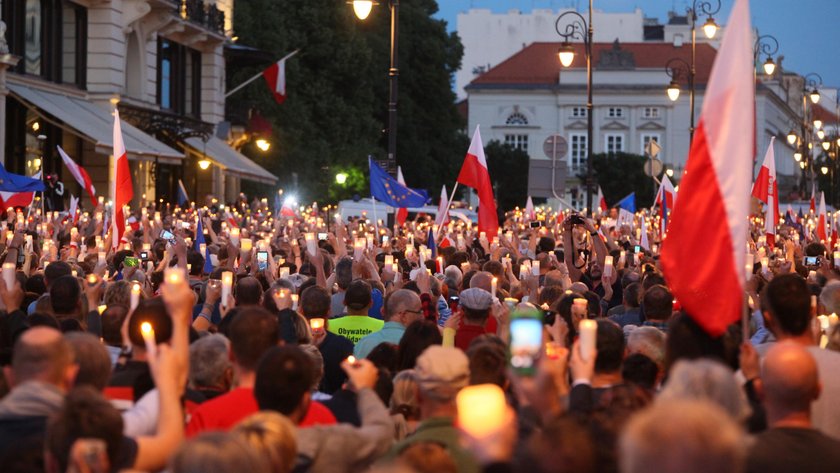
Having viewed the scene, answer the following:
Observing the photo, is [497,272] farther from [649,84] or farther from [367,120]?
[649,84]

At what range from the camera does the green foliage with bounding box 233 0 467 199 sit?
2029 inches

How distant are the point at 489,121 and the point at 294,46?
66253 mm

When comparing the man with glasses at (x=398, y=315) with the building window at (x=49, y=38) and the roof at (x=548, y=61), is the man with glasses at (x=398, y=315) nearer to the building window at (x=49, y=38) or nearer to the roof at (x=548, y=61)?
the building window at (x=49, y=38)

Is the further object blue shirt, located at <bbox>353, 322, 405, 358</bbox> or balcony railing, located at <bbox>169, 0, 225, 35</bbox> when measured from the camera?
balcony railing, located at <bbox>169, 0, 225, 35</bbox>

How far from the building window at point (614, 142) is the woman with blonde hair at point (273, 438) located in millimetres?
114390

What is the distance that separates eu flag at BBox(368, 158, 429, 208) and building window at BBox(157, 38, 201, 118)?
69.2 feet

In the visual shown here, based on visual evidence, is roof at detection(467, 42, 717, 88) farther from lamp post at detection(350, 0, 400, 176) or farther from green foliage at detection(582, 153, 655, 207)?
lamp post at detection(350, 0, 400, 176)

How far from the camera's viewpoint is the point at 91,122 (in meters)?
33.2

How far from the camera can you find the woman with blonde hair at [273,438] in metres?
4.94

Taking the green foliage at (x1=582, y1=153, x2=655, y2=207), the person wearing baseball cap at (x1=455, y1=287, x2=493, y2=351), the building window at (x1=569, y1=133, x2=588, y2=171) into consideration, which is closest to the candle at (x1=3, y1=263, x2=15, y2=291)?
the person wearing baseball cap at (x1=455, y1=287, x2=493, y2=351)

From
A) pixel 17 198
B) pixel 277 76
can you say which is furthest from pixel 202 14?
pixel 17 198

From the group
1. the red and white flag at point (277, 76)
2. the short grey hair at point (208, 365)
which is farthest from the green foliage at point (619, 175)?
the short grey hair at point (208, 365)

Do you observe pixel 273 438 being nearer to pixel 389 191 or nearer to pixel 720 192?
pixel 720 192

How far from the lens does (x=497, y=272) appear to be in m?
12.6
